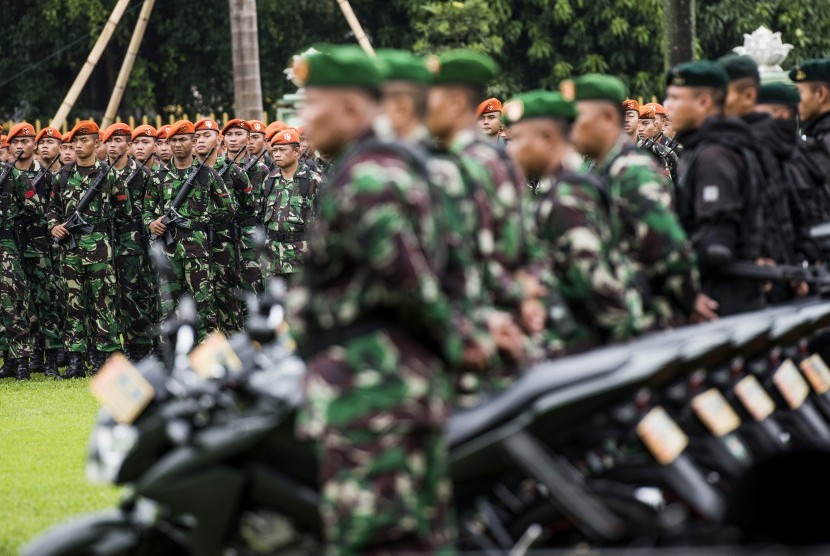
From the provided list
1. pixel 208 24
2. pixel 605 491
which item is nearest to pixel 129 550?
pixel 605 491

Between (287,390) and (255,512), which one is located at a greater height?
(287,390)

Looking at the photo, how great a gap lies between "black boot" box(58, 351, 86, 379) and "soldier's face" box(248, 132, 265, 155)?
2769 millimetres

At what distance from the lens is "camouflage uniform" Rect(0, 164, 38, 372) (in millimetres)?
16406

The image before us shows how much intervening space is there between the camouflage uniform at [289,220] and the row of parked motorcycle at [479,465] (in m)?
9.04

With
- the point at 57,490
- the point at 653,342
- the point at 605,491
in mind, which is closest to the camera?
the point at 605,491

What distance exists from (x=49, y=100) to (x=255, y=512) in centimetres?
2981

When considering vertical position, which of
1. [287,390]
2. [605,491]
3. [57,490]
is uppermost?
[287,390]

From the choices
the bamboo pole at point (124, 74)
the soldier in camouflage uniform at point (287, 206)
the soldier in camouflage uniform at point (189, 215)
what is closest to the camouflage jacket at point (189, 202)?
the soldier in camouflage uniform at point (189, 215)

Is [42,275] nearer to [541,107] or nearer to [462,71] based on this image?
[541,107]

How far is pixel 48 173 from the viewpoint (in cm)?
1656

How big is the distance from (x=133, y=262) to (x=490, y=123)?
348 cm

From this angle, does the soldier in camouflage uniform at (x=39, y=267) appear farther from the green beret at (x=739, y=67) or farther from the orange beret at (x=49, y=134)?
the green beret at (x=739, y=67)

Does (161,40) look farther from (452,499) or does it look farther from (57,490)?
(452,499)

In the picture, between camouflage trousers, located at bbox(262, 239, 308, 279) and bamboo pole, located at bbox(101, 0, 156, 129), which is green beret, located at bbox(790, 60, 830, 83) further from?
bamboo pole, located at bbox(101, 0, 156, 129)
